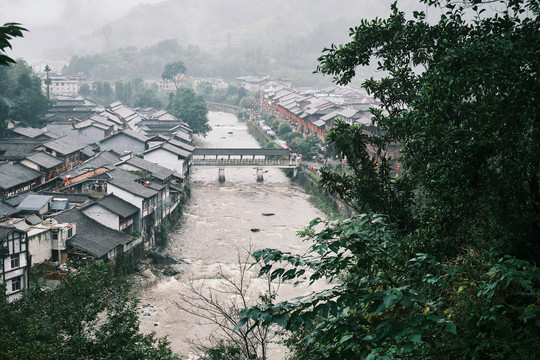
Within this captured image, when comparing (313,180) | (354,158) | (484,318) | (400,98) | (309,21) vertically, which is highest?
(309,21)

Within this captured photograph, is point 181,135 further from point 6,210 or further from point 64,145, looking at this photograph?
point 6,210

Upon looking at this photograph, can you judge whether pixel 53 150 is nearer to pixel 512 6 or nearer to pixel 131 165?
pixel 131 165

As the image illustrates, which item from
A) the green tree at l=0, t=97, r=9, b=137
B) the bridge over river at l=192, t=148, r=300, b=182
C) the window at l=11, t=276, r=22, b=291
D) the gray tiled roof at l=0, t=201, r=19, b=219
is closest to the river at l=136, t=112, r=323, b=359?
the bridge over river at l=192, t=148, r=300, b=182

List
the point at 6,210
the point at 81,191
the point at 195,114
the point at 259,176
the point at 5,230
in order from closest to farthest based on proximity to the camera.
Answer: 1. the point at 5,230
2. the point at 6,210
3. the point at 81,191
4. the point at 259,176
5. the point at 195,114

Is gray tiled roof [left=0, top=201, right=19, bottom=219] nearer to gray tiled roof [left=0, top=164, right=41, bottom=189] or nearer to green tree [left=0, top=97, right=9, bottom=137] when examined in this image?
gray tiled roof [left=0, top=164, right=41, bottom=189]

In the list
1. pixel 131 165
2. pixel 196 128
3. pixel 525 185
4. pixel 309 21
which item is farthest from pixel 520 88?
pixel 309 21

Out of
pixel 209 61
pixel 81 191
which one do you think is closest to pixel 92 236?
pixel 81 191

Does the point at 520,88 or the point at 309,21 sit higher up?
the point at 309,21
